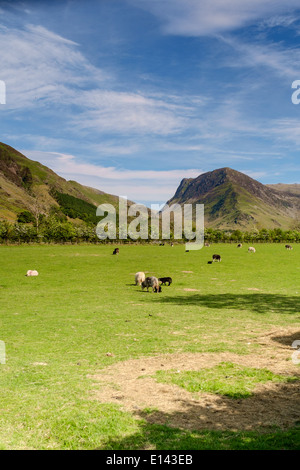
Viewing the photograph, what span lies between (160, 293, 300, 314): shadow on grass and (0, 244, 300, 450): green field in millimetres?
80

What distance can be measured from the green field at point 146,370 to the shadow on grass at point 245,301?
0.08 metres

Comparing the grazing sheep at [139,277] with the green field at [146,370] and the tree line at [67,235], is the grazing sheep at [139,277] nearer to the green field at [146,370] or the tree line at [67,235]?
the green field at [146,370]

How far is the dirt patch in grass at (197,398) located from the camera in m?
7.90

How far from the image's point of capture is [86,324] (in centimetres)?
1781

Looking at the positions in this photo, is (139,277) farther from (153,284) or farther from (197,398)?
(197,398)

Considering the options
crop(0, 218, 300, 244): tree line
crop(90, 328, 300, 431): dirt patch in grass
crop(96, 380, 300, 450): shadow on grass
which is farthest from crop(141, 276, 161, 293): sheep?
crop(0, 218, 300, 244): tree line

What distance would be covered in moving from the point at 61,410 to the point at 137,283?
89.8ft

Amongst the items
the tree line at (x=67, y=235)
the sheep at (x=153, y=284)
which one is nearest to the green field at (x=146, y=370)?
the sheep at (x=153, y=284)

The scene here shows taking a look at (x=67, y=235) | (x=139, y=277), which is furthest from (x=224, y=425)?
(x=67, y=235)

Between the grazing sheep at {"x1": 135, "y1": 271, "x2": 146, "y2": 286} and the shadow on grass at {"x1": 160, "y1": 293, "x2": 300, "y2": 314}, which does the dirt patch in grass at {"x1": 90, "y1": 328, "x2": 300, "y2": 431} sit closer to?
the shadow on grass at {"x1": 160, "y1": 293, "x2": 300, "y2": 314}

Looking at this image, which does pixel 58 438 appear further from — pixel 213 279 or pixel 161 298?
pixel 213 279

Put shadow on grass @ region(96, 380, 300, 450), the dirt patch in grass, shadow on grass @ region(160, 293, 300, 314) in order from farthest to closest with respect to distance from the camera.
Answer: shadow on grass @ region(160, 293, 300, 314) → the dirt patch in grass → shadow on grass @ region(96, 380, 300, 450)

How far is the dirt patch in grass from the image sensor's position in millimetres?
7902

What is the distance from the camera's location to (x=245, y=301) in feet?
82.2
